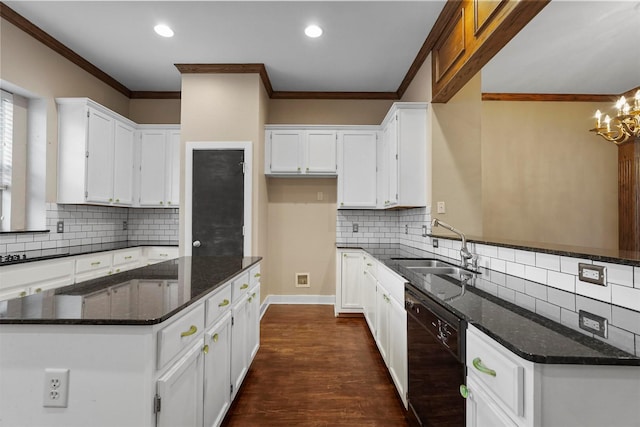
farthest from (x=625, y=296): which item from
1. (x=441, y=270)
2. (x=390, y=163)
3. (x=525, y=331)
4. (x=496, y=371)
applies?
(x=390, y=163)

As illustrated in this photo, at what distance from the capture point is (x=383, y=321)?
2.47 metres

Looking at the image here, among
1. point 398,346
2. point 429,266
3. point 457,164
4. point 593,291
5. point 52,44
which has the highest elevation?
point 52,44

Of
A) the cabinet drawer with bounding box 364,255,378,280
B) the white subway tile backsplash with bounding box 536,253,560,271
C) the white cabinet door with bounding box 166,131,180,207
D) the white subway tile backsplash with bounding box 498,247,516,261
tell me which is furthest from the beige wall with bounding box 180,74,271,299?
the white subway tile backsplash with bounding box 536,253,560,271

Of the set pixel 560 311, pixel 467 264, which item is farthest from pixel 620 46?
pixel 560 311

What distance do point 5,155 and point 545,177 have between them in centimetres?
653

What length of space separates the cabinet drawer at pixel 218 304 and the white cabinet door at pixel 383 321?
1.19m

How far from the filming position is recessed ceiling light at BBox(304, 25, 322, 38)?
2.90 meters

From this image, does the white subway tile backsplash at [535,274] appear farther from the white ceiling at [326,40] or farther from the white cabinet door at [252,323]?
the white ceiling at [326,40]

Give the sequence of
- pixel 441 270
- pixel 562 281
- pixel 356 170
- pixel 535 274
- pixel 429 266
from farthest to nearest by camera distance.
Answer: pixel 356 170 < pixel 429 266 < pixel 441 270 < pixel 535 274 < pixel 562 281

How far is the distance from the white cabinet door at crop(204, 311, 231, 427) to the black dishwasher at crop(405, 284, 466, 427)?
3.48 ft

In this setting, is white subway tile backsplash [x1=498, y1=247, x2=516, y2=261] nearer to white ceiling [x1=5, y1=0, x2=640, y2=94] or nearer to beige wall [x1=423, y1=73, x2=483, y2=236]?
beige wall [x1=423, y1=73, x2=483, y2=236]

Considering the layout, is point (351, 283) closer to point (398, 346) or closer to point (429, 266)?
point (429, 266)

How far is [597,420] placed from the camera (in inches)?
30.6

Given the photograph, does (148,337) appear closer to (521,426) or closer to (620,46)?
(521,426)
